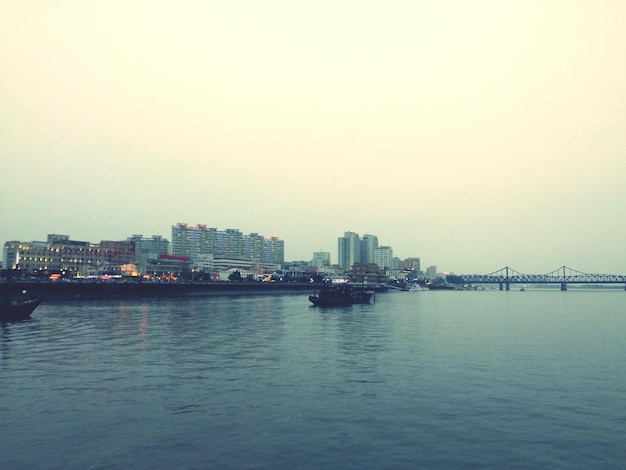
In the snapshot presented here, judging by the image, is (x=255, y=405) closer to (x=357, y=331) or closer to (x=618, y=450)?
(x=618, y=450)

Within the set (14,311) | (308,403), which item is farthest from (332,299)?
(308,403)

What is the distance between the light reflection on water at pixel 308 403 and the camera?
74.5 feet

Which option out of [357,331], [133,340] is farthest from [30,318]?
[357,331]

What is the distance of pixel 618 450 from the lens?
2355 centimetres

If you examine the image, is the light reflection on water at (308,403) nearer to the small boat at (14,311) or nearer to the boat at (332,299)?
the small boat at (14,311)

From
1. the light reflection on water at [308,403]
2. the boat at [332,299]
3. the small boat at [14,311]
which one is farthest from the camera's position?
the boat at [332,299]

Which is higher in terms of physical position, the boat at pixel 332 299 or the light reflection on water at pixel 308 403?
the boat at pixel 332 299

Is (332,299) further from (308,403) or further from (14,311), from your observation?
(308,403)

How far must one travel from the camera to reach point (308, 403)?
31.2m

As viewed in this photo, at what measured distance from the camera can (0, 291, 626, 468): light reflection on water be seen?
22.7 m

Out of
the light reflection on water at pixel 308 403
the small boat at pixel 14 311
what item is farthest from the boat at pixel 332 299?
the light reflection on water at pixel 308 403

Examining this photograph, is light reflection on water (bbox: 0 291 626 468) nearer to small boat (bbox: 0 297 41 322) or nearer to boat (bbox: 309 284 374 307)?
small boat (bbox: 0 297 41 322)

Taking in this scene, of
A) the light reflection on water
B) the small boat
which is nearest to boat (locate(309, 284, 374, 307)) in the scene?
the small boat

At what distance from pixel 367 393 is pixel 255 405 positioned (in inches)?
317
